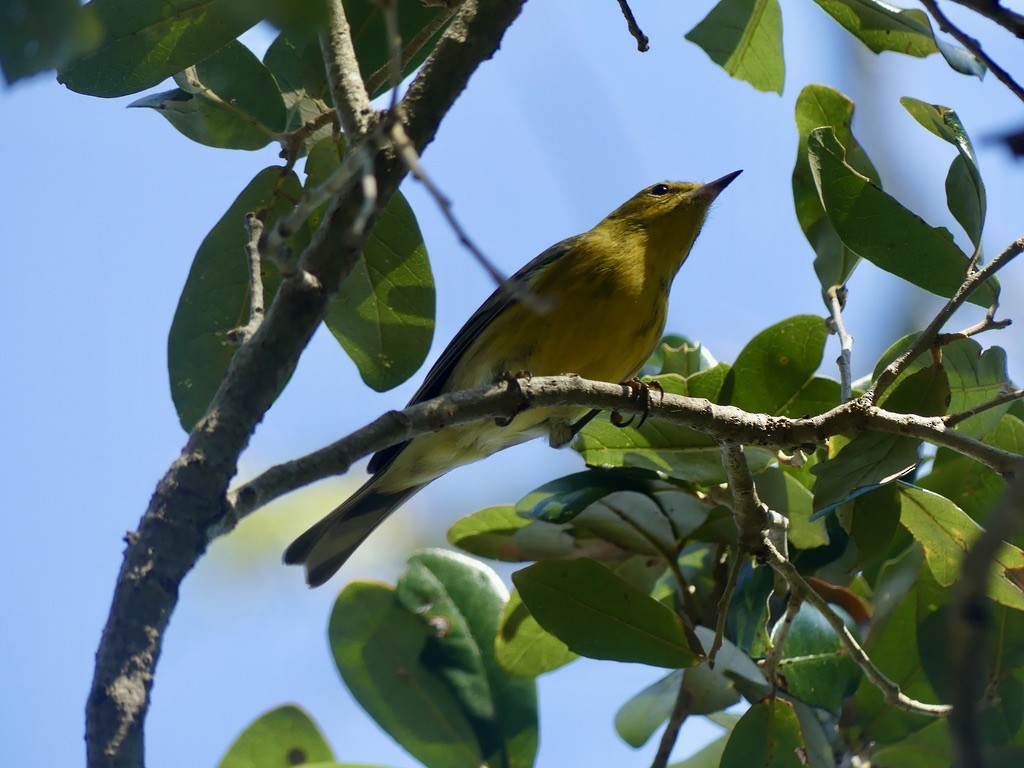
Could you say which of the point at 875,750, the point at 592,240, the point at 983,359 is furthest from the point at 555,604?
the point at 592,240

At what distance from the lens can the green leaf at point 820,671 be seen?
9.63 feet

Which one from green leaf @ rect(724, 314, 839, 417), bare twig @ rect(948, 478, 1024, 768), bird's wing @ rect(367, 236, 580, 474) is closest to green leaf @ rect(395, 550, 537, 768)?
bird's wing @ rect(367, 236, 580, 474)

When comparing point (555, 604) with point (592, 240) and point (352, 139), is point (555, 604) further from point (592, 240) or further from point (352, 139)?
point (592, 240)

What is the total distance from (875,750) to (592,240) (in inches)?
96.7

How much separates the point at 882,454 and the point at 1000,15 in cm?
111

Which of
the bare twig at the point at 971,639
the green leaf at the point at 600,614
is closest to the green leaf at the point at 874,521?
the green leaf at the point at 600,614

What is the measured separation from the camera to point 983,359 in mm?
2867

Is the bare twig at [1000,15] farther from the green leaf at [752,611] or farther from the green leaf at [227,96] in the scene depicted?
the green leaf at [227,96]

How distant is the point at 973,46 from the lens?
6.96 ft

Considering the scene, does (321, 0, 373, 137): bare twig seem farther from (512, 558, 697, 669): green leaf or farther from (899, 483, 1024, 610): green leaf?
(899, 483, 1024, 610): green leaf

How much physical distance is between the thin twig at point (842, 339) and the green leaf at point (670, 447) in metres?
0.38

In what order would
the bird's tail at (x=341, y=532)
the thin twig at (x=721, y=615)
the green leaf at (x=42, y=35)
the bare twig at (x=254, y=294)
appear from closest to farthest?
the green leaf at (x=42, y=35) → the bare twig at (x=254, y=294) → the thin twig at (x=721, y=615) → the bird's tail at (x=341, y=532)

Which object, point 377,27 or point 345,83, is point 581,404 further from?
point 377,27

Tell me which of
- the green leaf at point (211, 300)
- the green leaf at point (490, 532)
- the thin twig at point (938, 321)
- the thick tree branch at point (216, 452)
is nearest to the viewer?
the thick tree branch at point (216, 452)
